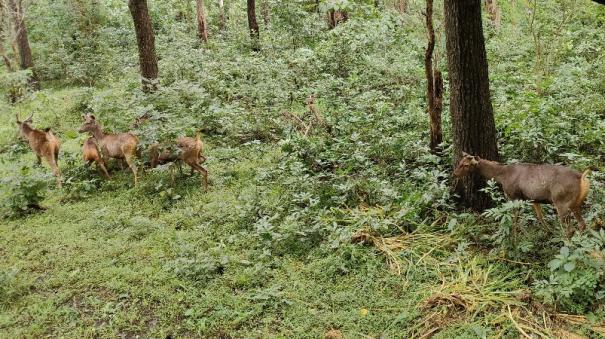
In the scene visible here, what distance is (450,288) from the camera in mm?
5086

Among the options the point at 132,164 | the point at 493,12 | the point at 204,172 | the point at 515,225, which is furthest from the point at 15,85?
the point at 493,12

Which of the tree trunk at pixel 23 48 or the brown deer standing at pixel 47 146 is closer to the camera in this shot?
the brown deer standing at pixel 47 146

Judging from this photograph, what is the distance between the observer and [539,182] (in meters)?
5.39

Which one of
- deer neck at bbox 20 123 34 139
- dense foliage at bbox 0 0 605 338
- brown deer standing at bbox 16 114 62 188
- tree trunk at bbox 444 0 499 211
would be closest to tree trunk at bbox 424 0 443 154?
dense foliage at bbox 0 0 605 338

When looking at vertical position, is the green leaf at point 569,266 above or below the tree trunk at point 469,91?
below

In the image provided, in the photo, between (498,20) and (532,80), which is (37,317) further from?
(498,20)

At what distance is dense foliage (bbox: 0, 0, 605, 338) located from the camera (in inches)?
196

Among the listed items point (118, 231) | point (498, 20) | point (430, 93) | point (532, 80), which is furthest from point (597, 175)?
point (498, 20)

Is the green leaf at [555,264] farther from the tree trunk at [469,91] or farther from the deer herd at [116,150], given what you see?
the deer herd at [116,150]

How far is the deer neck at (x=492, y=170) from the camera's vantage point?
587 centimetres

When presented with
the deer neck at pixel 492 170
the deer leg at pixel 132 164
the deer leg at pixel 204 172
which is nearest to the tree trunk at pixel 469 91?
the deer neck at pixel 492 170

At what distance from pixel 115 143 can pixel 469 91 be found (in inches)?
245

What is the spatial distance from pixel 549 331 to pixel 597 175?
2.96 meters

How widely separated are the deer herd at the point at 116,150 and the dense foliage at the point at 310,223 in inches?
10.4
